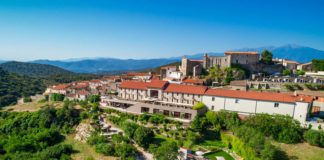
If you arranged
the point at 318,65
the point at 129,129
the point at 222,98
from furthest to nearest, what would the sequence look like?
the point at 318,65, the point at 222,98, the point at 129,129

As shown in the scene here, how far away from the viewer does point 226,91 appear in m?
51.1

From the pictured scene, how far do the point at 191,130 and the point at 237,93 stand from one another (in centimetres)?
1418

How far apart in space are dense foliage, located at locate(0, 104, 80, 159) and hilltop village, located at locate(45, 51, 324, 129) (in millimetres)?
10975

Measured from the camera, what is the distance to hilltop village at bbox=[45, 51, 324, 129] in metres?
46.1

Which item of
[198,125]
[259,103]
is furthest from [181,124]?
[259,103]

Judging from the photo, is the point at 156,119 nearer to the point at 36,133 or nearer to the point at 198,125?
the point at 198,125

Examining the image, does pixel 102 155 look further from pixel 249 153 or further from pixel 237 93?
pixel 237 93

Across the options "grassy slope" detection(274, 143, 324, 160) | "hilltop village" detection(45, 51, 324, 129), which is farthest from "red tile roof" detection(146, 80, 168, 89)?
"grassy slope" detection(274, 143, 324, 160)

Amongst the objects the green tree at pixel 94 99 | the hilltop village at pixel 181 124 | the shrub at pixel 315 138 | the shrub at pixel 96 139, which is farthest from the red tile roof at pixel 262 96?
the green tree at pixel 94 99

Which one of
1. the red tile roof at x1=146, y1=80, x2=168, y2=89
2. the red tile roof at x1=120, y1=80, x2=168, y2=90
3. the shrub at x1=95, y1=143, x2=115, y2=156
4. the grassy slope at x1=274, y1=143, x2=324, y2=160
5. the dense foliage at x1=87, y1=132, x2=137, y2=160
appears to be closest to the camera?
the grassy slope at x1=274, y1=143, x2=324, y2=160

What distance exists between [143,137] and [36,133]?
2887cm

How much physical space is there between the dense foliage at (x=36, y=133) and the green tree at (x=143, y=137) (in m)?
13.3

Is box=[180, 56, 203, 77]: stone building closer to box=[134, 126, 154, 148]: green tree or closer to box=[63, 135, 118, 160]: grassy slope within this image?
box=[134, 126, 154, 148]: green tree

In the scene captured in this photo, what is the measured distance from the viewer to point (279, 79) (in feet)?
217
